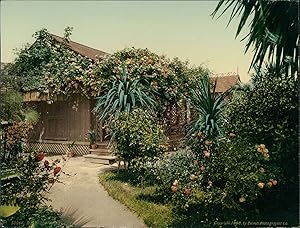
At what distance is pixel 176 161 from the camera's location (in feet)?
20.5

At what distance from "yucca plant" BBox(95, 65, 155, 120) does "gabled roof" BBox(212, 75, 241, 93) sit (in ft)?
5.75

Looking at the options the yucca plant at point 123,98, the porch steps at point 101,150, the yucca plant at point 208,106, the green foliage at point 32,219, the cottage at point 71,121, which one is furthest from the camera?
the porch steps at point 101,150

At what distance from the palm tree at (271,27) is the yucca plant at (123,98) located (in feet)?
11.8

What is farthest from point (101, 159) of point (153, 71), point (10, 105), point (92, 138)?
point (10, 105)

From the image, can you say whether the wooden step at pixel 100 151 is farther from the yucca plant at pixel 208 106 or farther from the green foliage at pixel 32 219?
the green foliage at pixel 32 219

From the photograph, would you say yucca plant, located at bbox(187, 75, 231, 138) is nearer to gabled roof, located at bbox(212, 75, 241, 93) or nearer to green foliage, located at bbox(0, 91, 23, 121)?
gabled roof, located at bbox(212, 75, 241, 93)

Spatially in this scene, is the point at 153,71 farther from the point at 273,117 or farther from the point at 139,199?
the point at 273,117

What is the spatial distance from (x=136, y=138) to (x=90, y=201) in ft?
5.83

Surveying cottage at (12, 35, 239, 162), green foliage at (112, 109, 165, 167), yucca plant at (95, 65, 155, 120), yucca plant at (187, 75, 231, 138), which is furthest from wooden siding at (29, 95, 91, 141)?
yucca plant at (187, 75, 231, 138)

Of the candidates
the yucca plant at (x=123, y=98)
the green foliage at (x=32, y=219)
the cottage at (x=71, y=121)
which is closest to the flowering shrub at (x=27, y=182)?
the green foliage at (x=32, y=219)

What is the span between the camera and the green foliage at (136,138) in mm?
7094

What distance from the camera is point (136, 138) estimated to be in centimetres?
712

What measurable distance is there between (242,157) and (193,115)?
3.05 m

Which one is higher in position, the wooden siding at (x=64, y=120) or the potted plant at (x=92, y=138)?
the wooden siding at (x=64, y=120)
